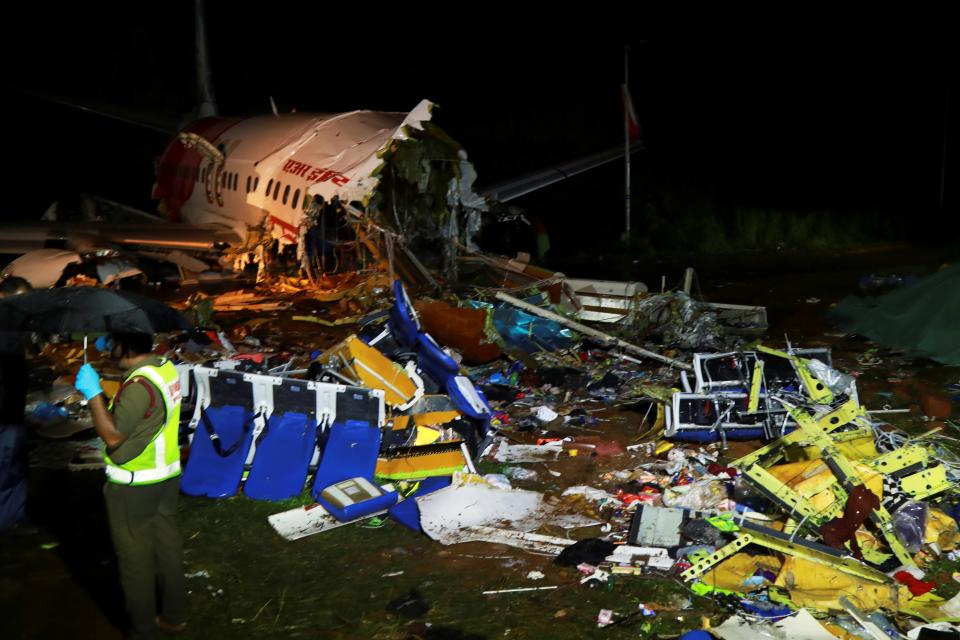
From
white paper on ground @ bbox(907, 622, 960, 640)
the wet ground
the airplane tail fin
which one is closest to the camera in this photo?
white paper on ground @ bbox(907, 622, 960, 640)

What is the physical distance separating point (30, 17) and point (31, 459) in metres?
45.1

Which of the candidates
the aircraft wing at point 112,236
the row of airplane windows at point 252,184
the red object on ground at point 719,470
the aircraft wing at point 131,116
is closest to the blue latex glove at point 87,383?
the red object on ground at point 719,470

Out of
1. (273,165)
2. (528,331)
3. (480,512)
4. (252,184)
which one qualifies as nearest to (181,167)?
(252,184)

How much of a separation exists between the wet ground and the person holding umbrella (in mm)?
775

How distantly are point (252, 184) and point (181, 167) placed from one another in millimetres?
5055

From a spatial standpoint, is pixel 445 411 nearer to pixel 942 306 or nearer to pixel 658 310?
pixel 658 310

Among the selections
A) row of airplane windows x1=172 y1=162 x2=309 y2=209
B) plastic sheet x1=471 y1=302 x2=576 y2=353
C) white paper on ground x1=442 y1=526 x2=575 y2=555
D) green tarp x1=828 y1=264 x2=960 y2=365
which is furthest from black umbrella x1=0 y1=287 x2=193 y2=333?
green tarp x1=828 y1=264 x2=960 y2=365

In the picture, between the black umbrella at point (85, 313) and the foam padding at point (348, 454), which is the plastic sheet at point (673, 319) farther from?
the black umbrella at point (85, 313)

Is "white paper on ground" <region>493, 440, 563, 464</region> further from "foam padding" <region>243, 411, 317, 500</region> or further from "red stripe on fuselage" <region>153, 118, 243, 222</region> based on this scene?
"red stripe on fuselage" <region>153, 118, 243, 222</region>

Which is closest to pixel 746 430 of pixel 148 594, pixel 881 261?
pixel 148 594

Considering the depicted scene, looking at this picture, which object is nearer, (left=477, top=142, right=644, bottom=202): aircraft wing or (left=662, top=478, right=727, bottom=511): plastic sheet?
(left=662, top=478, right=727, bottom=511): plastic sheet

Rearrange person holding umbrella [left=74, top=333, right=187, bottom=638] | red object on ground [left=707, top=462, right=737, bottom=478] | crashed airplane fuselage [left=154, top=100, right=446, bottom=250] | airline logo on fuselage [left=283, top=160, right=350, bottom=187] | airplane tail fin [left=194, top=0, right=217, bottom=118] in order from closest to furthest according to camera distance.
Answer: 1. person holding umbrella [left=74, top=333, right=187, bottom=638]
2. red object on ground [left=707, top=462, right=737, bottom=478]
3. airline logo on fuselage [left=283, top=160, right=350, bottom=187]
4. crashed airplane fuselage [left=154, top=100, right=446, bottom=250]
5. airplane tail fin [left=194, top=0, right=217, bottom=118]

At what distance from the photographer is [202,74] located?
2680cm

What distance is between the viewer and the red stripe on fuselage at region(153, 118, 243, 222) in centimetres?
2267
